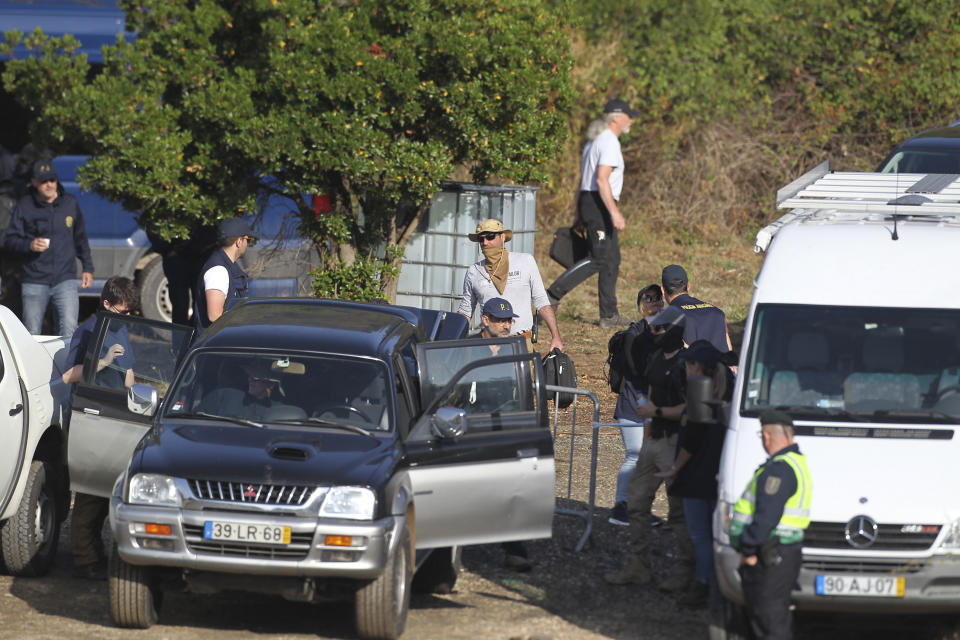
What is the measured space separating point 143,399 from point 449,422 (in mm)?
1732

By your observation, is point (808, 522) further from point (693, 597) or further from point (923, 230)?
point (923, 230)

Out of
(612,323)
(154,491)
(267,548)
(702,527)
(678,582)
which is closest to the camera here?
(267,548)

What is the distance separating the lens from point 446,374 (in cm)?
819

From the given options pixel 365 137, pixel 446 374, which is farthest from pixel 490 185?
pixel 446 374

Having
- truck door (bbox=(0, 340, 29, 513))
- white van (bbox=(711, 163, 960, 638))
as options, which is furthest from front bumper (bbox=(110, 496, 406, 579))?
white van (bbox=(711, 163, 960, 638))

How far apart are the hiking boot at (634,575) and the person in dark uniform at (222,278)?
3367 mm

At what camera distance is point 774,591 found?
641 cm

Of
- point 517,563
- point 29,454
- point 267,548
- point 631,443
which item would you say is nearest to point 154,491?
point 267,548

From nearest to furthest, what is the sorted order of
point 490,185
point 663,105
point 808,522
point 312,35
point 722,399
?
point 808,522 < point 722,399 < point 312,35 < point 490,185 < point 663,105

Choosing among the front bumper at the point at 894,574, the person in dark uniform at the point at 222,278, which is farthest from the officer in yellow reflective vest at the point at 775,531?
the person in dark uniform at the point at 222,278

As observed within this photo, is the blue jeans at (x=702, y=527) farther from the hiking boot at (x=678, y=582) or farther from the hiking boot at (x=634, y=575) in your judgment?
the hiking boot at (x=634, y=575)

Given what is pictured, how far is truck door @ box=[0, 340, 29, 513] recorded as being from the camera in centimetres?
803

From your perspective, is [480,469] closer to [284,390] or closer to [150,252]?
[284,390]

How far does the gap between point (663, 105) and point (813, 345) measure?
44.3ft
